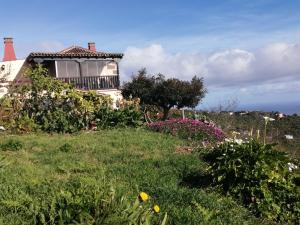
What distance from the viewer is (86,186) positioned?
18.4ft

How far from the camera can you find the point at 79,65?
114ft

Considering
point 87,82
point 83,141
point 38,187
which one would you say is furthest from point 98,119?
point 87,82

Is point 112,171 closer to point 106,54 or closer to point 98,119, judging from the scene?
point 98,119

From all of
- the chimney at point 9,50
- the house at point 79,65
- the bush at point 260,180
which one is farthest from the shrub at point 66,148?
the chimney at point 9,50

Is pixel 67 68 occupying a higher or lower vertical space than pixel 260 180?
higher

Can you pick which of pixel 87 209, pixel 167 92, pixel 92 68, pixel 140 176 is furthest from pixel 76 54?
pixel 87 209

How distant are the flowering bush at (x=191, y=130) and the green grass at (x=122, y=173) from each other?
129 cm

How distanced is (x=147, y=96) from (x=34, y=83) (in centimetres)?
955

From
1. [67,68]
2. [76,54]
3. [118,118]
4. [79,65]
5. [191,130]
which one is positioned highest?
[76,54]

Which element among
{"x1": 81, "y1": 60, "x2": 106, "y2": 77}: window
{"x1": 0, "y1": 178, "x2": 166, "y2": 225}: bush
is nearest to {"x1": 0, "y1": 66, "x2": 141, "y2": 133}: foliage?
{"x1": 0, "y1": 178, "x2": 166, "y2": 225}: bush

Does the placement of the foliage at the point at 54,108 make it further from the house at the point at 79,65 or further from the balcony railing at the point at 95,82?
the balcony railing at the point at 95,82

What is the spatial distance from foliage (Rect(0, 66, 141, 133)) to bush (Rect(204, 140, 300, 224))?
941 cm

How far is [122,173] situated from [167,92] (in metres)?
17.4

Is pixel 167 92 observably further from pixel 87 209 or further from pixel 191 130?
pixel 87 209
